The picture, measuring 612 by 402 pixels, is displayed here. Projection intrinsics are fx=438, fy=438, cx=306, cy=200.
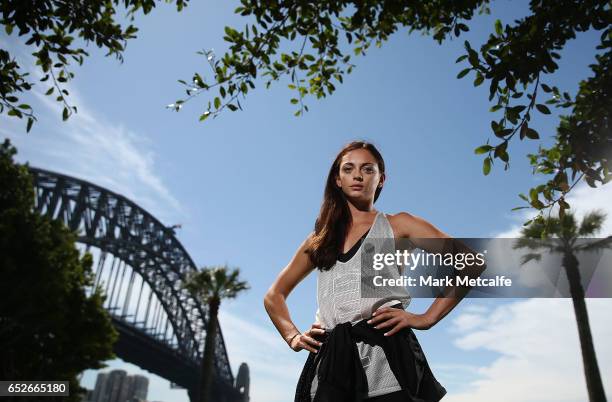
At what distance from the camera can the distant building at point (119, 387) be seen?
135 meters

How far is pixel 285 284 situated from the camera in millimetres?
2086

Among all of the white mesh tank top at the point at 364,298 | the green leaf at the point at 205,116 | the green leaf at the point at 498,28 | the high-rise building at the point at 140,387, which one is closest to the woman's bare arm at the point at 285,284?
the white mesh tank top at the point at 364,298

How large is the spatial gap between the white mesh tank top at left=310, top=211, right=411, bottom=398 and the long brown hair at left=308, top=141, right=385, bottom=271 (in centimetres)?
6

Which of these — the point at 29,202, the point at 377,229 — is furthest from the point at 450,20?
the point at 29,202

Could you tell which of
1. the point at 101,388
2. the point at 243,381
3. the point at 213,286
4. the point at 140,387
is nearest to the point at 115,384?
the point at 101,388

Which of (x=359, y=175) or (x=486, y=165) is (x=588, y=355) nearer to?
(x=486, y=165)

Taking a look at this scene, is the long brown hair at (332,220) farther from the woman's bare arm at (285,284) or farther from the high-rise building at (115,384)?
the high-rise building at (115,384)

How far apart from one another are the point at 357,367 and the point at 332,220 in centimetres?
70

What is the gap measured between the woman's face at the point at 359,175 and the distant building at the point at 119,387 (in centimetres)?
15107

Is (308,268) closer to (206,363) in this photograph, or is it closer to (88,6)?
(88,6)

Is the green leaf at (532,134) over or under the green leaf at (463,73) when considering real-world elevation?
under

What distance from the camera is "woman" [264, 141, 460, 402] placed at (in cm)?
164

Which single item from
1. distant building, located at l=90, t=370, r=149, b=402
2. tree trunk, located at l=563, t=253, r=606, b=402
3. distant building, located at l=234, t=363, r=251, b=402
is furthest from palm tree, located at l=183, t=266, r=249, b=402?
distant building, located at l=90, t=370, r=149, b=402

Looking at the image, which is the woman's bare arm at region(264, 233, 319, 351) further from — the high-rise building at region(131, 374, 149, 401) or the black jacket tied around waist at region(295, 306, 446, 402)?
the high-rise building at region(131, 374, 149, 401)
